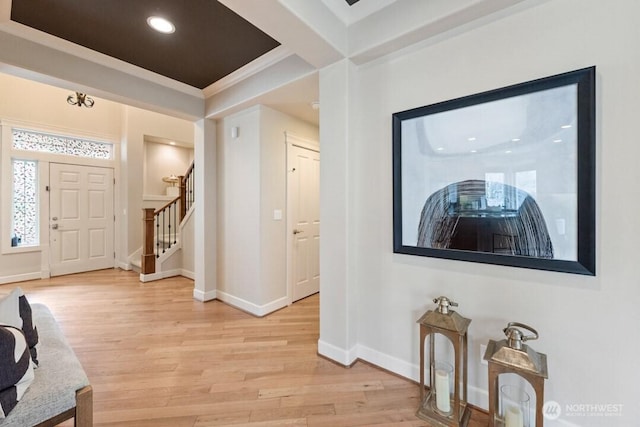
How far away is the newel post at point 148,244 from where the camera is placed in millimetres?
4492

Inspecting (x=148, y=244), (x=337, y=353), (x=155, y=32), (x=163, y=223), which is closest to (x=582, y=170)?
(x=337, y=353)

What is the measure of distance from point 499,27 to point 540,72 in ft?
1.24

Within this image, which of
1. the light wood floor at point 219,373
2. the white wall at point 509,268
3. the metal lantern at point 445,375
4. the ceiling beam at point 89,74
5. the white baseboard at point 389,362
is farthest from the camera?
the ceiling beam at point 89,74

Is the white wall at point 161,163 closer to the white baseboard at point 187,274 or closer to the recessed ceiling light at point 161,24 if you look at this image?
the white baseboard at point 187,274

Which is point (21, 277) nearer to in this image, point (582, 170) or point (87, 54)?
point (87, 54)

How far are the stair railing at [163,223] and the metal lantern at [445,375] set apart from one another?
452 cm

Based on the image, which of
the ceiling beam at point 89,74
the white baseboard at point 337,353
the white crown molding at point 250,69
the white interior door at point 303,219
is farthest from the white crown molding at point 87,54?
the white baseboard at point 337,353

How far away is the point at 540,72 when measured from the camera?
146 cm

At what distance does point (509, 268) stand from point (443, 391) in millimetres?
807

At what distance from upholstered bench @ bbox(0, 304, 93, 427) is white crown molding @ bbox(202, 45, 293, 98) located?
8.54ft

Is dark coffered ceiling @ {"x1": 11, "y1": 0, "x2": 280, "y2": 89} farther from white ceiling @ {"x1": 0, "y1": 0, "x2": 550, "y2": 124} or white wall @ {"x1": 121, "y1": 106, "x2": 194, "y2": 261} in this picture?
white wall @ {"x1": 121, "y1": 106, "x2": 194, "y2": 261}

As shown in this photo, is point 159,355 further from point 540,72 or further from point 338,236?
point 540,72

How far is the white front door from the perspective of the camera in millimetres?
4836

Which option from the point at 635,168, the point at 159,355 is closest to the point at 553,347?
the point at 635,168
